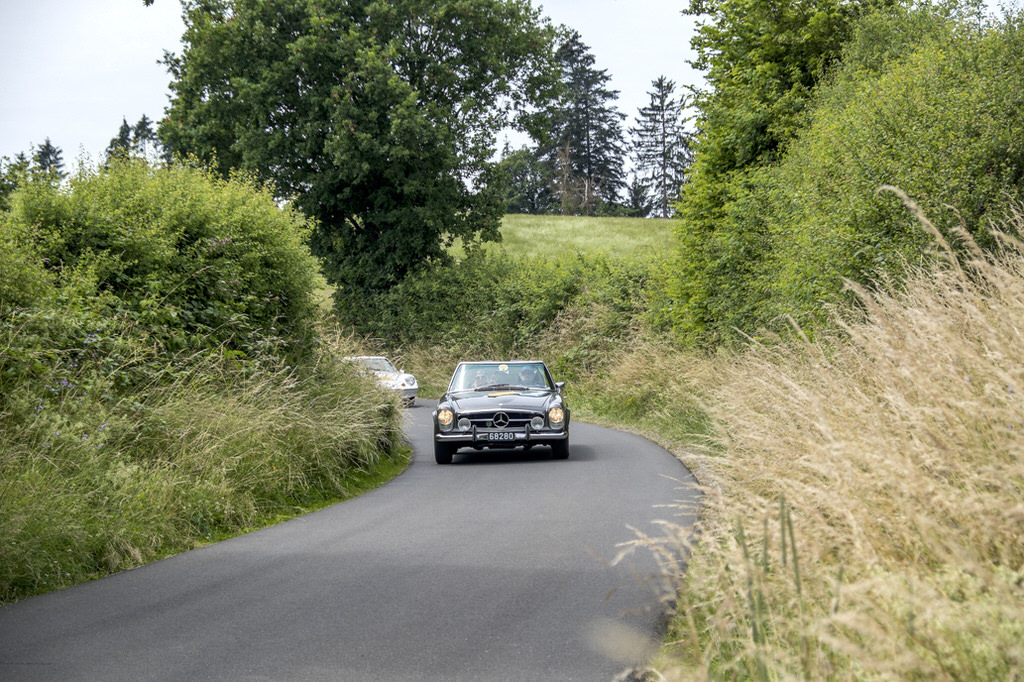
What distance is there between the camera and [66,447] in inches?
345

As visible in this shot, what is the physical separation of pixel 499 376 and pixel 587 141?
76750 millimetres

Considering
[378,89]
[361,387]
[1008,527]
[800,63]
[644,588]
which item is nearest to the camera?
[1008,527]

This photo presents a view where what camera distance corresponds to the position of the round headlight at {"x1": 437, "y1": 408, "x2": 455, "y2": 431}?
15.5 m

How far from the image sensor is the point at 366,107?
115 ft

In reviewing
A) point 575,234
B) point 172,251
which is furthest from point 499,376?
point 575,234

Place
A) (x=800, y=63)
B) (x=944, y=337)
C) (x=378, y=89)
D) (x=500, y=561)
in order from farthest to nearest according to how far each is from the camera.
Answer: (x=378, y=89) < (x=800, y=63) < (x=500, y=561) < (x=944, y=337)

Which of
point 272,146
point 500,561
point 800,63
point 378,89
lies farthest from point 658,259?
point 500,561

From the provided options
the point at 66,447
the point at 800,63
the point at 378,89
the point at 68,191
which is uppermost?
the point at 378,89

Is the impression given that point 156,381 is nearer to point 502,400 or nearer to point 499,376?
point 502,400

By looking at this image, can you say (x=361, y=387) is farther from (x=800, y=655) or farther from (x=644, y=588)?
(x=800, y=655)

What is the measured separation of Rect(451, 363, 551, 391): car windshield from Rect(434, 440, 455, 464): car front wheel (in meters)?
1.35

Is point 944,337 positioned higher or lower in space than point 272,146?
lower

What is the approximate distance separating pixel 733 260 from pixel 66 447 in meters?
14.2

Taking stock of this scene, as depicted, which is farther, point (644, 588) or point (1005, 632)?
point (644, 588)
